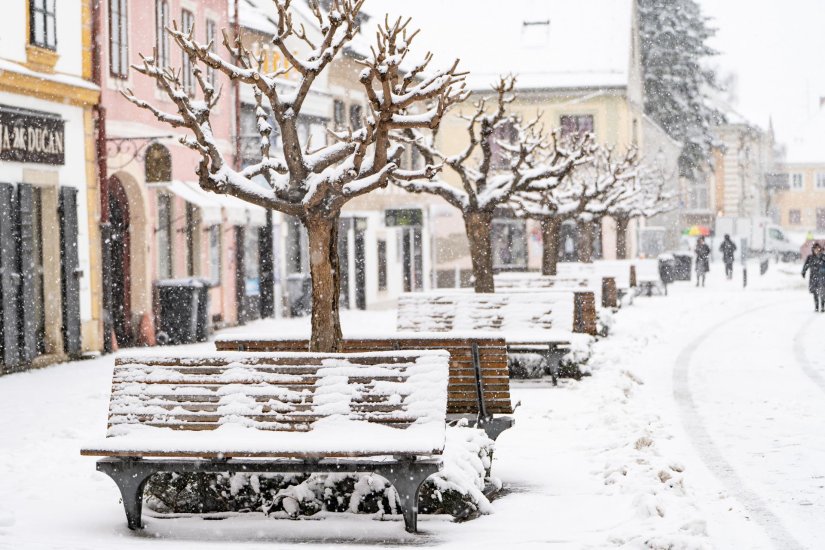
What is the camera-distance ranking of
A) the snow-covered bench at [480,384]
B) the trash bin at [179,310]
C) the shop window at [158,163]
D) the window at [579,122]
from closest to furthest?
the snow-covered bench at [480,384] → the shop window at [158,163] → the trash bin at [179,310] → the window at [579,122]

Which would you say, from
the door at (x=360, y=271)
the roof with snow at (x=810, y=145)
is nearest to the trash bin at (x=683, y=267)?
the door at (x=360, y=271)

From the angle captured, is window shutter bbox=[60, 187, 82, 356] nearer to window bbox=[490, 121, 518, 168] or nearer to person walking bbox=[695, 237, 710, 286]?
window bbox=[490, 121, 518, 168]

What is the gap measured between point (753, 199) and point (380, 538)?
98162mm

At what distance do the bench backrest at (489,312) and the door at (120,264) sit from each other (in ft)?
27.4

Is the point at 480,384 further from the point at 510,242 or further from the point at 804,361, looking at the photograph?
the point at 510,242

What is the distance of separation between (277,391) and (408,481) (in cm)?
102

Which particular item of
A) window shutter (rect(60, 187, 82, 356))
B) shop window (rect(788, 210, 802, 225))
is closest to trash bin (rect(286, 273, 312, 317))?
window shutter (rect(60, 187, 82, 356))

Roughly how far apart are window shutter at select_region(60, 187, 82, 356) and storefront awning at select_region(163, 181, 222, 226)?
342 cm

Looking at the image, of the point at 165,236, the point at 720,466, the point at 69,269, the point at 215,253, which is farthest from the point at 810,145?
the point at 720,466

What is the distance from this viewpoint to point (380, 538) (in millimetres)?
7672

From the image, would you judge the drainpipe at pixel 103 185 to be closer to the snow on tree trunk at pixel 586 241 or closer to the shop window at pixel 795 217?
the snow on tree trunk at pixel 586 241

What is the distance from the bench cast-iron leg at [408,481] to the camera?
772 centimetres

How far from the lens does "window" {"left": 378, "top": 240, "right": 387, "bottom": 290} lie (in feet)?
130

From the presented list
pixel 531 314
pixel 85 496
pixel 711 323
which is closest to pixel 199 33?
pixel 711 323
